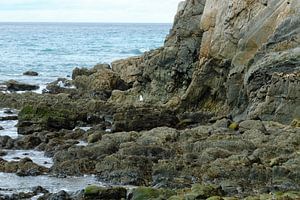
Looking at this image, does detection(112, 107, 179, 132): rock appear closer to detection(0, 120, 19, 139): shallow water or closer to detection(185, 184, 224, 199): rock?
detection(0, 120, 19, 139): shallow water

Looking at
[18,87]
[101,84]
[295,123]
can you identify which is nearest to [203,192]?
[295,123]

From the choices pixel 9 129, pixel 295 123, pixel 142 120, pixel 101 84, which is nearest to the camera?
pixel 295 123

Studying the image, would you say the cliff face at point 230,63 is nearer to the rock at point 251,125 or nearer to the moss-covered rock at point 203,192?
the rock at point 251,125

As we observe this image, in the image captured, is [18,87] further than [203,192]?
Yes

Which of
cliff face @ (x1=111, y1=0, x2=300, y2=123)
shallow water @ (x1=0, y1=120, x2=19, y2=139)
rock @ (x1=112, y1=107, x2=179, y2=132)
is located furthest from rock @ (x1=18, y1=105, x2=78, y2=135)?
cliff face @ (x1=111, y1=0, x2=300, y2=123)

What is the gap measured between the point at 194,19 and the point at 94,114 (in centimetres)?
1103

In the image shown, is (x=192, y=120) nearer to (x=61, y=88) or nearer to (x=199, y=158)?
(x=199, y=158)

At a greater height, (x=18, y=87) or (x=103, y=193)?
(x=103, y=193)

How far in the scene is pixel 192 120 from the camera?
3384cm

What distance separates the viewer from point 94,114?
123 ft

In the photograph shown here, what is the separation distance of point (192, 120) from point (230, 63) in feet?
17.6

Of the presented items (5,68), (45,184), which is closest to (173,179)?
(45,184)

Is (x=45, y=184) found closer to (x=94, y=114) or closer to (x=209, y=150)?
(x=209, y=150)

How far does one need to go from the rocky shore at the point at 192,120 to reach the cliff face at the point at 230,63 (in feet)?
0.21
